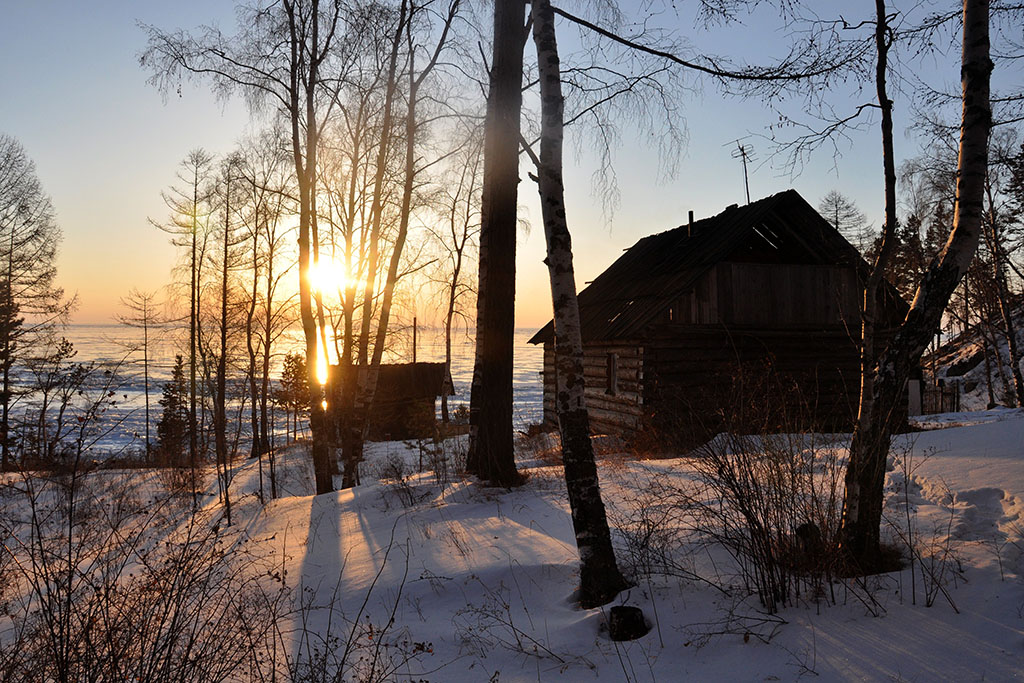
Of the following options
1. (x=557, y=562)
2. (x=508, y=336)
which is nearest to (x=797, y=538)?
(x=557, y=562)

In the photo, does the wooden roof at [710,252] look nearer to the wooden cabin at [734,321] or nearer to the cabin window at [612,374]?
the wooden cabin at [734,321]

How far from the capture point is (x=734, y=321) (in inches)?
539

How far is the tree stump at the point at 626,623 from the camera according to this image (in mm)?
3881

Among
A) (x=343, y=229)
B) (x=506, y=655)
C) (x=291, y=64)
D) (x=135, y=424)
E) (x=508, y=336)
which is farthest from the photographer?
(x=135, y=424)

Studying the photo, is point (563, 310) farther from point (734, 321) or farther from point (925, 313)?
point (734, 321)

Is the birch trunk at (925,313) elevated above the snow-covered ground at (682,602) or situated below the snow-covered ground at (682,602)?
above

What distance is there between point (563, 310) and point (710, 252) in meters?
10.1

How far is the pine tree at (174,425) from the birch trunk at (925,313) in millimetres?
12192

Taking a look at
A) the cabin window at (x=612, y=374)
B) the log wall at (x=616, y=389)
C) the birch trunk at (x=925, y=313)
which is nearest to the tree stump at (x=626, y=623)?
the birch trunk at (x=925, y=313)

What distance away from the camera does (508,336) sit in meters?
8.27

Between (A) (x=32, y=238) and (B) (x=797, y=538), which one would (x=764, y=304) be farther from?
(A) (x=32, y=238)

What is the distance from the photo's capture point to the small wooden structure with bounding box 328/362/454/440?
82.4 ft

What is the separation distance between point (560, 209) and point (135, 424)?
47214 mm

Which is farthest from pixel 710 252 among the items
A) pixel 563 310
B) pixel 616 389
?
pixel 563 310
